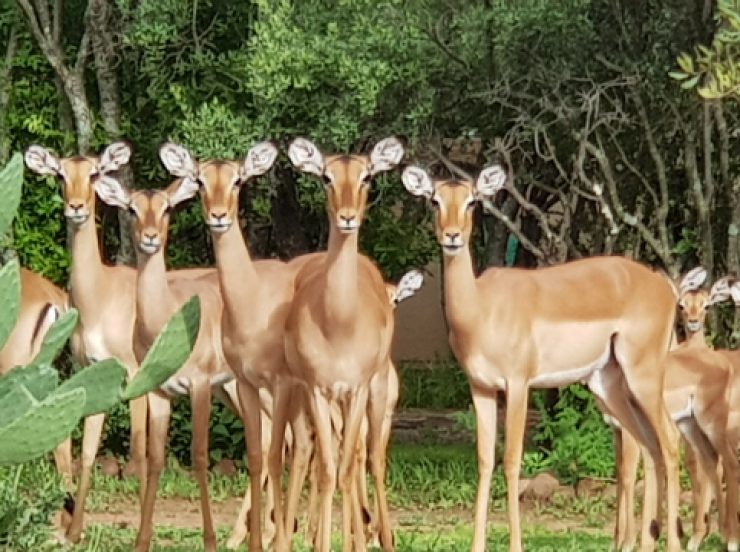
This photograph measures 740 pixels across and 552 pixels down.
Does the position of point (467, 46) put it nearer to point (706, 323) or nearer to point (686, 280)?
point (686, 280)

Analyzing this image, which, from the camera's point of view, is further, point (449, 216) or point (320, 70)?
point (320, 70)

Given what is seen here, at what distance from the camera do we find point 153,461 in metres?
8.68

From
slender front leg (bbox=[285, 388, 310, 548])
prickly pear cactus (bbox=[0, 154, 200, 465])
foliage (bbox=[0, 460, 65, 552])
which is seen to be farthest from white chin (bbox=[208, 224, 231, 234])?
prickly pear cactus (bbox=[0, 154, 200, 465])

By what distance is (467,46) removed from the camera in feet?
35.6

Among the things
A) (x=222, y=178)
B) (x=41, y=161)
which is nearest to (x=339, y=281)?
(x=222, y=178)

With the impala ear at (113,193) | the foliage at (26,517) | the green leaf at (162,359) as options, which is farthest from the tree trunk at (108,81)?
the green leaf at (162,359)

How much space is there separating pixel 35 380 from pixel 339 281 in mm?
2544

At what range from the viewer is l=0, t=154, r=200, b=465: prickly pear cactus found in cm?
478

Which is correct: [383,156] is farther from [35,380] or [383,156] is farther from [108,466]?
[108,466]

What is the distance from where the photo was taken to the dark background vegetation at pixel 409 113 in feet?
35.5

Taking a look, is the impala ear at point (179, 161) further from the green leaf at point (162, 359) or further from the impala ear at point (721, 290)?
the impala ear at point (721, 290)

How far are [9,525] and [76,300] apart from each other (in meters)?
3.27

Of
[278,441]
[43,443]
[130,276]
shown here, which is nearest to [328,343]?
[278,441]

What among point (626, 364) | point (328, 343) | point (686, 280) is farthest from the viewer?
point (686, 280)
